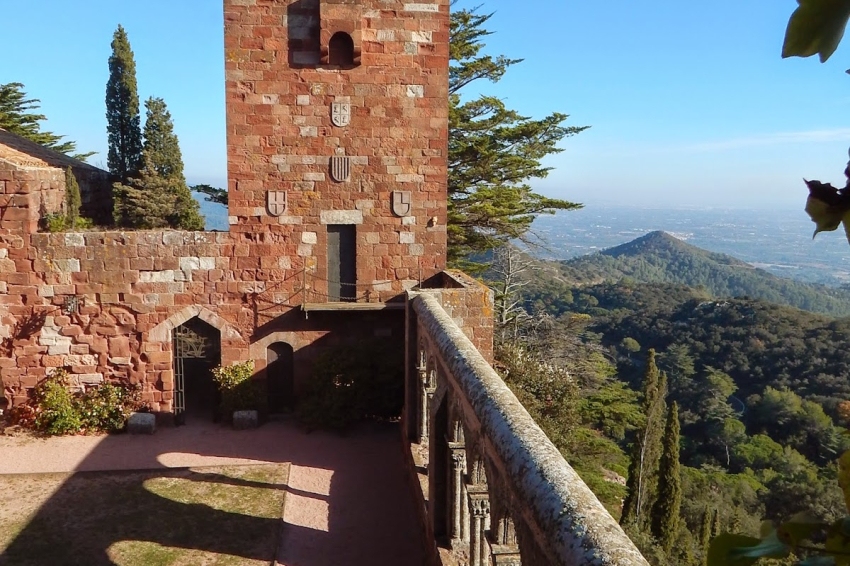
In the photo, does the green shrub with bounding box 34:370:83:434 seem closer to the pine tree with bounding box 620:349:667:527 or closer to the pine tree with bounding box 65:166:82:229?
the pine tree with bounding box 65:166:82:229

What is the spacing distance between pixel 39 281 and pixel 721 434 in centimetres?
2904

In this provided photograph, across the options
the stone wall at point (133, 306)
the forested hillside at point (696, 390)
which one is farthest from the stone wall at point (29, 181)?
the forested hillside at point (696, 390)

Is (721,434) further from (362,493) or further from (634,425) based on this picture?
(362,493)

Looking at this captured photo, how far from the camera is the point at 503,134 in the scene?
1848 cm

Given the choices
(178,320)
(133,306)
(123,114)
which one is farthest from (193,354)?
(123,114)

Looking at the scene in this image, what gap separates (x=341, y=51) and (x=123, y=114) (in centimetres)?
1036

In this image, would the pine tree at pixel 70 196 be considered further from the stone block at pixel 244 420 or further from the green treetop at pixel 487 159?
the green treetop at pixel 487 159

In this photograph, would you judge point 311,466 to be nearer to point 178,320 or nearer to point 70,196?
point 178,320

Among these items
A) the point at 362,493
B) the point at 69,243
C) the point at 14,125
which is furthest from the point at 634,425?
the point at 14,125

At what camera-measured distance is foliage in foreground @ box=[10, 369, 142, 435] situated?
10.5 meters

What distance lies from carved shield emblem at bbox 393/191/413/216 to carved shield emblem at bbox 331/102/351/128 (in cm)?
138

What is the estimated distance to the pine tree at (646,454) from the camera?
1775 cm

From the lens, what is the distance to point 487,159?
59.9ft

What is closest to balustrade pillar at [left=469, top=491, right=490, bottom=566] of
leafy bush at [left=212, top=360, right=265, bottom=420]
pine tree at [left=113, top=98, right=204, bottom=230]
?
leafy bush at [left=212, top=360, right=265, bottom=420]
